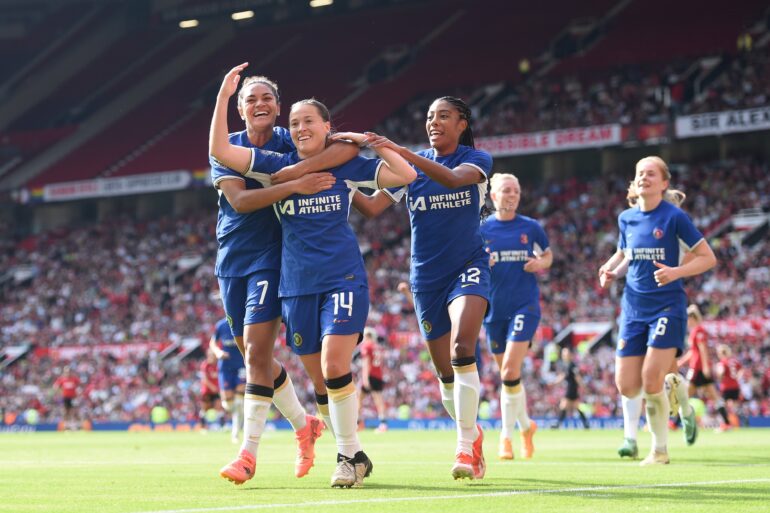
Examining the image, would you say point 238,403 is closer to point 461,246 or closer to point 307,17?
point 461,246

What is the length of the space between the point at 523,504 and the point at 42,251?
150ft

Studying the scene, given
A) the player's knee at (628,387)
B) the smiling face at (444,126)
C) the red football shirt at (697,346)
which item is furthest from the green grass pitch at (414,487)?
the red football shirt at (697,346)

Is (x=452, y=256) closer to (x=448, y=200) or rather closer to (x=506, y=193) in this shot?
(x=448, y=200)

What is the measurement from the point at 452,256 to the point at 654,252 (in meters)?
2.62

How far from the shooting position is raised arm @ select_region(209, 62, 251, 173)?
8219mm

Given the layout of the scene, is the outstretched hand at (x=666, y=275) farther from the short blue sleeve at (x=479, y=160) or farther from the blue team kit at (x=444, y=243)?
the short blue sleeve at (x=479, y=160)

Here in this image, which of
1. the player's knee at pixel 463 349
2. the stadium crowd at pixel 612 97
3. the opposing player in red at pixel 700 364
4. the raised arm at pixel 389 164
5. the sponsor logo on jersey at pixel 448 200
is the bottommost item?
the opposing player in red at pixel 700 364

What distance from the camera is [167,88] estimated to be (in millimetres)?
51812

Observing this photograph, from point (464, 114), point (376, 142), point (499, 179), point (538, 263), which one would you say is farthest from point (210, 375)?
point (376, 142)

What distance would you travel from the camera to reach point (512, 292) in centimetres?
1241

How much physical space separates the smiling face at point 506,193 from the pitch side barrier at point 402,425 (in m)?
14.4

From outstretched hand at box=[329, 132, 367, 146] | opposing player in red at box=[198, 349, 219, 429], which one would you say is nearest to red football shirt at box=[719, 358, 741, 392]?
opposing player in red at box=[198, 349, 219, 429]

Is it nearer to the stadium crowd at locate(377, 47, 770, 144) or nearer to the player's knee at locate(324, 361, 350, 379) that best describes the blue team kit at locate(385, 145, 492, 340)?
the player's knee at locate(324, 361, 350, 379)

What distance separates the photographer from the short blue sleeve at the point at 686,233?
34.8ft
